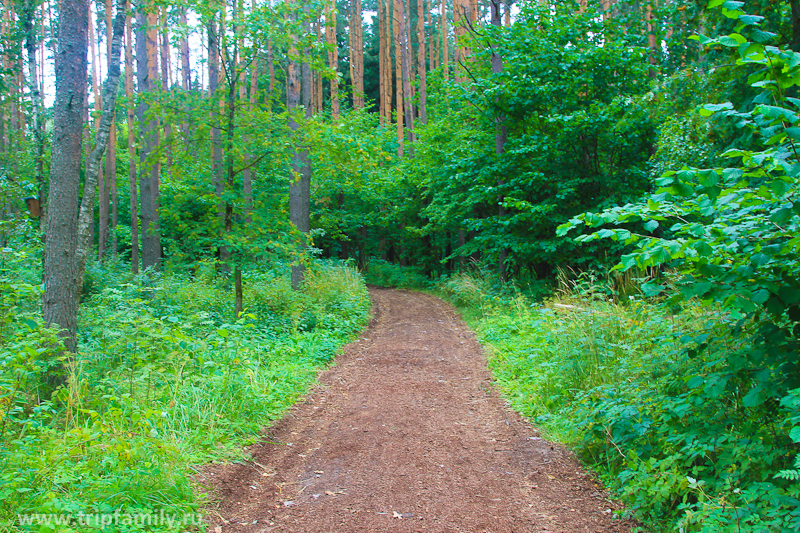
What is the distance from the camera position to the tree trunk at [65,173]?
495cm

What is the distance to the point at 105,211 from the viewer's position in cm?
2141

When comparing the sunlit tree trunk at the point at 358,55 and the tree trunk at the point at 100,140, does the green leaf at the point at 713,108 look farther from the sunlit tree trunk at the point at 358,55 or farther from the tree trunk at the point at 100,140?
the sunlit tree trunk at the point at 358,55

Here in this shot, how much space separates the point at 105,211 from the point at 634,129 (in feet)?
70.0

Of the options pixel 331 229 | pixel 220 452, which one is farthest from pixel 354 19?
pixel 220 452

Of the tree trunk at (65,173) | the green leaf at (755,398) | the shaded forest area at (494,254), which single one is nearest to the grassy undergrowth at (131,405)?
the shaded forest area at (494,254)

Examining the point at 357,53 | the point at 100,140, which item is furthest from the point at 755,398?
the point at 357,53

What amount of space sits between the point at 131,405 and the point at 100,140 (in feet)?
12.0

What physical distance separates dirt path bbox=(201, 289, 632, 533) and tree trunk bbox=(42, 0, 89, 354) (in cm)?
267

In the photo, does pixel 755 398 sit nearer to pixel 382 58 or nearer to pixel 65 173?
pixel 65 173

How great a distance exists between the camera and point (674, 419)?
3.59 meters

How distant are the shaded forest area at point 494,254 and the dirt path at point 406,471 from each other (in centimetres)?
34

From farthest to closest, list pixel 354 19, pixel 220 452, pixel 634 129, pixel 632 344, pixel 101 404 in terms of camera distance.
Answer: pixel 354 19
pixel 634 129
pixel 632 344
pixel 101 404
pixel 220 452

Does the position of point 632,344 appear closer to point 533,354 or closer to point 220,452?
point 533,354

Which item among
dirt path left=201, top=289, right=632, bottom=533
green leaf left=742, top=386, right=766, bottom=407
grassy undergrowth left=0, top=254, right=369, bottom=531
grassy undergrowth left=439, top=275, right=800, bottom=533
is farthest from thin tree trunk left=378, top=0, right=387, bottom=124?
green leaf left=742, top=386, right=766, bottom=407
